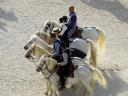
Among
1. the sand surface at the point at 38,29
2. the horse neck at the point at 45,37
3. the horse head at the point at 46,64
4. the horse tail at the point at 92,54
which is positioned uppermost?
the horse neck at the point at 45,37

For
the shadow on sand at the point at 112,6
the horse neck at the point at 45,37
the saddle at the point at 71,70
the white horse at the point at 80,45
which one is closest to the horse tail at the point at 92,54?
the white horse at the point at 80,45

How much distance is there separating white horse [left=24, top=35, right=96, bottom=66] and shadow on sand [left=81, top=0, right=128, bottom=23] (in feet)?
15.0

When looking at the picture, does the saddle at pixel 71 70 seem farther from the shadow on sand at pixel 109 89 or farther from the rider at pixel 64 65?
the shadow on sand at pixel 109 89

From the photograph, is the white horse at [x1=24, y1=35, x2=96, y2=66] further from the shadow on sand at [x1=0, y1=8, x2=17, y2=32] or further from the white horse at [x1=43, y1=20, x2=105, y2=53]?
the shadow on sand at [x1=0, y1=8, x2=17, y2=32]

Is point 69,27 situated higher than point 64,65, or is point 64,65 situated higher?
point 69,27

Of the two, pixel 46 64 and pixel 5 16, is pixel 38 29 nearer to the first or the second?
pixel 5 16

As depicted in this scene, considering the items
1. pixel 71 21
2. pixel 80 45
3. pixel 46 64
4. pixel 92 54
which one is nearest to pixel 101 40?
pixel 92 54

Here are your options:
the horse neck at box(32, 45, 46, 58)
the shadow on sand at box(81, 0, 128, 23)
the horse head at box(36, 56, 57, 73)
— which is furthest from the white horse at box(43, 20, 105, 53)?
the shadow on sand at box(81, 0, 128, 23)

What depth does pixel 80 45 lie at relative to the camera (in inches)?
443

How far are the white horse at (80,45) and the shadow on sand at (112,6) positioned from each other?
4583 mm

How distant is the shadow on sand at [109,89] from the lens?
10.8m

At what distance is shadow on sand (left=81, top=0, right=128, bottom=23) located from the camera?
53.4 ft

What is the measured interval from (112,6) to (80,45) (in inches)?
241

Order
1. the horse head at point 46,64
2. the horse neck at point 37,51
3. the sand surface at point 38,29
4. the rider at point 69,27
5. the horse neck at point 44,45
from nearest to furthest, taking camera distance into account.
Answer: the horse head at point 46,64 → the horse neck at point 37,51 → the horse neck at point 44,45 → the rider at point 69,27 → the sand surface at point 38,29
